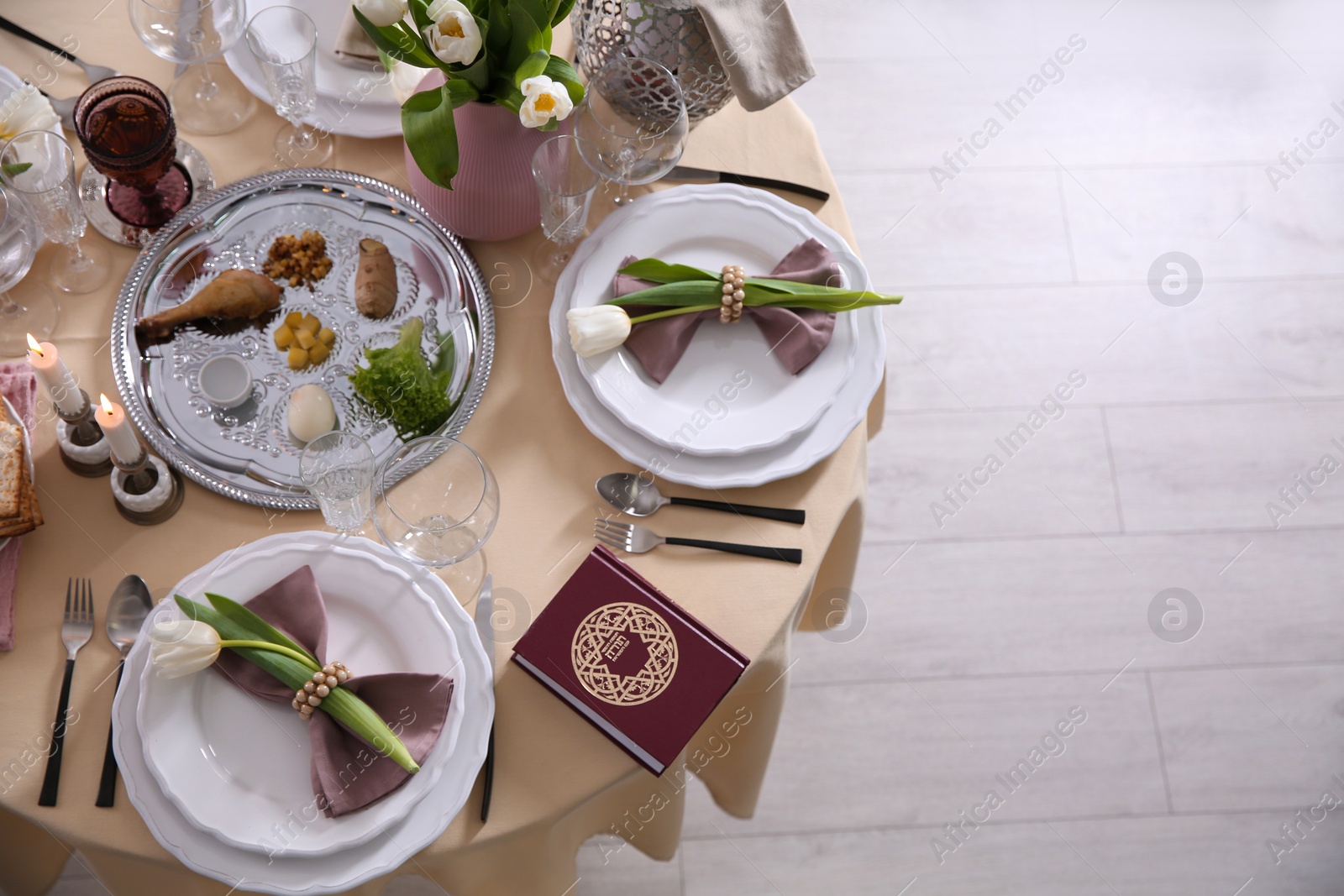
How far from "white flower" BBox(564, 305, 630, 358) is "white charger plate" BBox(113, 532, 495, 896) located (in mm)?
395

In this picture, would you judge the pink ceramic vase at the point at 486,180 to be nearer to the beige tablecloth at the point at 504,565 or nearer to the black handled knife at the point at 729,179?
the beige tablecloth at the point at 504,565

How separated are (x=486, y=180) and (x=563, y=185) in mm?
97

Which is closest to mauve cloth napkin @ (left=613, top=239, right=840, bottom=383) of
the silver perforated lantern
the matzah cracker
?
the silver perforated lantern

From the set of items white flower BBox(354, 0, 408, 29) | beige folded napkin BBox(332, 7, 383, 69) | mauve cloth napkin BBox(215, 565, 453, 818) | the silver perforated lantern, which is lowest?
mauve cloth napkin BBox(215, 565, 453, 818)

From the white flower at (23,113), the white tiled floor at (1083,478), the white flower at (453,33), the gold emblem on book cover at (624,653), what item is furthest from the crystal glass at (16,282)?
the white tiled floor at (1083,478)

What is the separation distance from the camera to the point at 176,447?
1.18 metres

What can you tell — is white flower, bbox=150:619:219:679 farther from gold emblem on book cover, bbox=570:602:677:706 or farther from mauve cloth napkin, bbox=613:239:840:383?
mauve cloth napkin, bbox=613:239:840:383

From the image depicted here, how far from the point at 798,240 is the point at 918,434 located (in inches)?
45.5

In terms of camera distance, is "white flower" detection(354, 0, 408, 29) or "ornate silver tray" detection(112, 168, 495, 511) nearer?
"white flower" detection(354, 0, 408, 29)

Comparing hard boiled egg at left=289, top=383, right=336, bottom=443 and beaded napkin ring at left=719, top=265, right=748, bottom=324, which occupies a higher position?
hard boiled egg at left=289, top=383, right=336, bottom=443

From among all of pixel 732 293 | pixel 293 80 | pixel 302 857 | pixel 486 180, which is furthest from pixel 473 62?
pixel 302 857

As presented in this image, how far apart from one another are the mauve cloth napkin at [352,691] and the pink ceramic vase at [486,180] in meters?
0.51

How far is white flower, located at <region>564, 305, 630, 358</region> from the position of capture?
1199mm

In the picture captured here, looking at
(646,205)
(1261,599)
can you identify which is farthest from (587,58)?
(1261,599)
